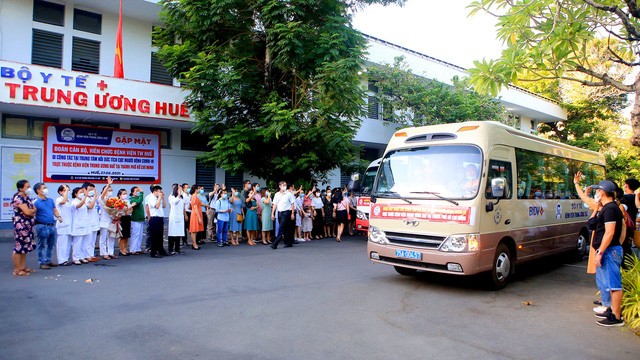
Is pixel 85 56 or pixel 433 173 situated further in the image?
pixel 85 56

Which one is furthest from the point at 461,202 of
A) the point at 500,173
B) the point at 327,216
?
the point at 327,216

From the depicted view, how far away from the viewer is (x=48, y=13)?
15.1 m

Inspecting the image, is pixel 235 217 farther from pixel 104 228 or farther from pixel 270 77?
pixel 270 77

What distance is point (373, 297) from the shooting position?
6.76 metres

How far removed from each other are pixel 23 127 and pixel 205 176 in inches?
266

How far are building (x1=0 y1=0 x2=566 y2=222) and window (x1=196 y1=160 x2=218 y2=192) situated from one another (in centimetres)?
14

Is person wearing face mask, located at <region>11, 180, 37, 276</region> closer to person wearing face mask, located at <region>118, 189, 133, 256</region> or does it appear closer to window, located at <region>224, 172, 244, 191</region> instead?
person wearing face mask, located at <region>118, 189, 133, 256</region>

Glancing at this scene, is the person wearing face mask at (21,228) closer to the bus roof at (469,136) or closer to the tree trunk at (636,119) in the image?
the bus roof at (469,136)

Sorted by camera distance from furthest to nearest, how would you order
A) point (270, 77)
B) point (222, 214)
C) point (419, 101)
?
point (419, 101) → point (270, 77) → point (222, 214)

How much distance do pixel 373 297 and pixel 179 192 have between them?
672 cm

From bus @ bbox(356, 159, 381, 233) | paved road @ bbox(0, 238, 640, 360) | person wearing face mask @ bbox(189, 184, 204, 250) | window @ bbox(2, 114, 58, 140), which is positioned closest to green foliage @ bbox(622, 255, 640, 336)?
paved road @ bbox(0, 238, 640, 360)

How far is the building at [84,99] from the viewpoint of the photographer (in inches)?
538

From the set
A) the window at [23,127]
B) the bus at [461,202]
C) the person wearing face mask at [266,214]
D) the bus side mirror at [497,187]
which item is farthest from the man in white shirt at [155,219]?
the bus side mirror at [497,187]

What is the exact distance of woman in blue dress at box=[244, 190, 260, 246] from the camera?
13.5 meters
